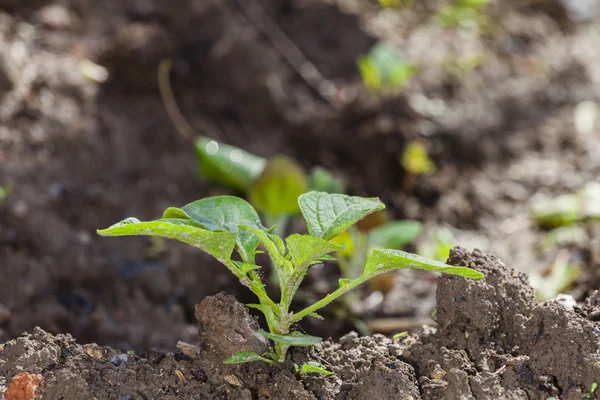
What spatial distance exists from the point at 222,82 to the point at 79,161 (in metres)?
0.73

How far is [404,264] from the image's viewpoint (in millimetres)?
1090

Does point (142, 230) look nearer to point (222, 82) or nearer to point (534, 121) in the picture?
point (222, 82)

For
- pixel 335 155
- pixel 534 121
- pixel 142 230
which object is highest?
pixel 534 121

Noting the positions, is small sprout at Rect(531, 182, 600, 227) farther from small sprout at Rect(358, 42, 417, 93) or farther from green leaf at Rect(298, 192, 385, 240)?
green leaf at Rect(298, 192, 385, 240)

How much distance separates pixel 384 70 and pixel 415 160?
0.45 meters

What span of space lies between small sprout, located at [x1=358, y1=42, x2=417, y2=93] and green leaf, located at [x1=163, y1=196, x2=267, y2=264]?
1710mm

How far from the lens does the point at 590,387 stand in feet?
3.78

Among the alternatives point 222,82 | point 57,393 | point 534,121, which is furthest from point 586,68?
point 57,393

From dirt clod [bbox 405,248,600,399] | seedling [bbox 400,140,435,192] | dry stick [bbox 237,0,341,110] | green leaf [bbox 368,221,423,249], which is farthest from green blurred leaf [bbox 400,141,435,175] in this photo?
dirt clod [bbox 405,248,600,399]

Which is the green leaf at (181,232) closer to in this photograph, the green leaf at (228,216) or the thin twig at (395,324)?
the green leaf at (228,216)

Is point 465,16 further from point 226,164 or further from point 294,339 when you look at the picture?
point 294,339

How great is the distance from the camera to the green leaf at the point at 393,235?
2.00 m

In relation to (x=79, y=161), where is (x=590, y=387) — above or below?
below

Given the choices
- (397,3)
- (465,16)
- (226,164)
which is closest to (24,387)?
(226,164)
